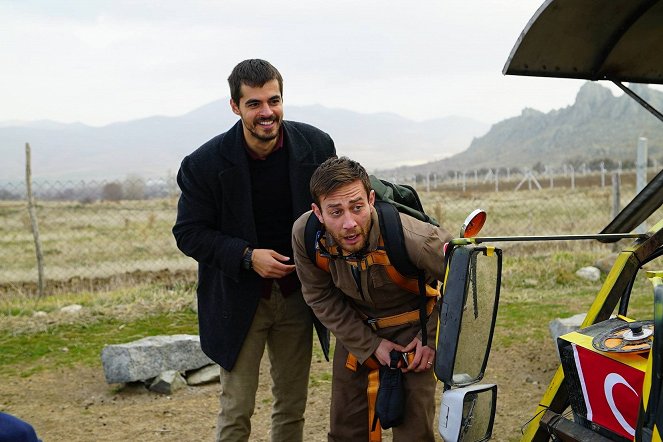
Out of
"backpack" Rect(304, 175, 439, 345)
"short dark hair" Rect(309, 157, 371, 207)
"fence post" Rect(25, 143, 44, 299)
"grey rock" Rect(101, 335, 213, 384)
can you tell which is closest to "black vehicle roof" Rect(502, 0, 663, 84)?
"backpack" Rect(304, 175, 439, 345)

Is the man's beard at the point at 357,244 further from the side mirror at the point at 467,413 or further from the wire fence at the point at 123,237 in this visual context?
the wire fence at the point at 123,237

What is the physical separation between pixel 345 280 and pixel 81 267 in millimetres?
11926

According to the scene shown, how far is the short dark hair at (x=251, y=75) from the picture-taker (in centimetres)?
337

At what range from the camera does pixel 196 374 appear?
5953 millimetres

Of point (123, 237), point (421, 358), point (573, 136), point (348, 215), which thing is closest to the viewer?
point (348, 215)

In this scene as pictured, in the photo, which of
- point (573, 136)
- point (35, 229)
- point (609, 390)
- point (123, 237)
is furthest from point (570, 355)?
point (573, 136)

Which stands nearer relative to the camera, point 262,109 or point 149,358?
point 262,109

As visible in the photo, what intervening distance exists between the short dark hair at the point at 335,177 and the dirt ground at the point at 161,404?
231 cm

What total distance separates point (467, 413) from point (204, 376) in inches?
159

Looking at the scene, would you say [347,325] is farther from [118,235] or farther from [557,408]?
[118,235]

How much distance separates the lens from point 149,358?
577 cm

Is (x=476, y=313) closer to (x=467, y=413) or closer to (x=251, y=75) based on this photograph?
(x=467, y=413)

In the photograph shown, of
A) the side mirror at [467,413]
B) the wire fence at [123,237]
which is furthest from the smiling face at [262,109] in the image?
the wire fence at [123,237]

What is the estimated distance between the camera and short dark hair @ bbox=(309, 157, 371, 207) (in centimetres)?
297
